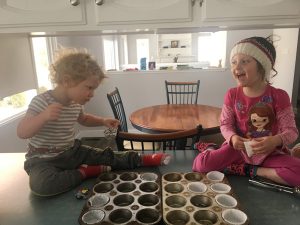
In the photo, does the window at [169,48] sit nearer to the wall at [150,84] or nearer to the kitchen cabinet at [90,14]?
the wall at [150,84]

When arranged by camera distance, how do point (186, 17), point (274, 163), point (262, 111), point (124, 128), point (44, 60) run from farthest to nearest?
1. point (44, 60)
2. point (124, 128)
3. point (262, 111)
4. point (274, 163)
5. point (186, 17)

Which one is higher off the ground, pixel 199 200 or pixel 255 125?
pixel 255 125

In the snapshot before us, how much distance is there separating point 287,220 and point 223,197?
17 centimetres

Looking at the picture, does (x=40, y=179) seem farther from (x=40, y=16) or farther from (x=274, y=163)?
(x=274, y=163)

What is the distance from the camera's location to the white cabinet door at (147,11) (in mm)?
765

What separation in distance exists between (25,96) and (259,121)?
2059 mm

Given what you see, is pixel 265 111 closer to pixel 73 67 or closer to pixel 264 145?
pixel 264 145

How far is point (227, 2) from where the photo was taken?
0.75m

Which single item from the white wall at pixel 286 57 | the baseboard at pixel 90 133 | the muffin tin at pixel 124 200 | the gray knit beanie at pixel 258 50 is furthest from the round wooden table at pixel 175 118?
the white wall at pixel 286 57

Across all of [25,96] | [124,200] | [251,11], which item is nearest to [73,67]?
[124,200]

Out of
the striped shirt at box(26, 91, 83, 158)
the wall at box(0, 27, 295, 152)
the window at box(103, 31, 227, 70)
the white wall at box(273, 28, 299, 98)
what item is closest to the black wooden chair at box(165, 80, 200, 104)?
the wall at box(0, 27, 295, 152)

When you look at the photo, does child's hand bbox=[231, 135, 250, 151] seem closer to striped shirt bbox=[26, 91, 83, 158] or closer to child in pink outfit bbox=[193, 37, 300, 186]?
child in pink outfit bbox=[193, 37, 300, 186]

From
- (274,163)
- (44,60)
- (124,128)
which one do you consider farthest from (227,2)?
(44,60)

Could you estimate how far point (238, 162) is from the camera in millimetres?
946
